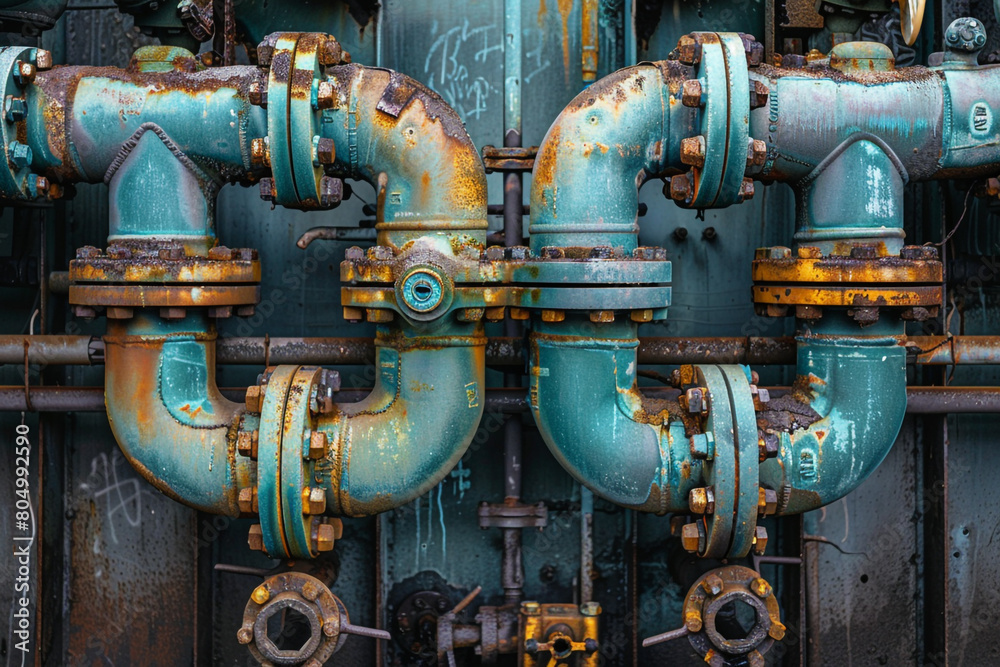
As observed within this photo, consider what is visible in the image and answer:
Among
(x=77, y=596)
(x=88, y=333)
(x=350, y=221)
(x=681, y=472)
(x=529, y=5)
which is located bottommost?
(x=77, y=596)

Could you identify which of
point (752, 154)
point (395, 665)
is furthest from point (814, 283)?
point (395, 665)

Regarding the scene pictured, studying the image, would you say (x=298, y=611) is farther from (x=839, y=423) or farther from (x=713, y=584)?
(x=839, y=423)

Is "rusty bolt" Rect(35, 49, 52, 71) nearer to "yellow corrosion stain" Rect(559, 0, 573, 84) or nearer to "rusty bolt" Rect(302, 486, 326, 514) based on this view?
"rusty bolt" Rect(302, 486, 326, 514)

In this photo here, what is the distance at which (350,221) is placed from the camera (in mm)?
2119

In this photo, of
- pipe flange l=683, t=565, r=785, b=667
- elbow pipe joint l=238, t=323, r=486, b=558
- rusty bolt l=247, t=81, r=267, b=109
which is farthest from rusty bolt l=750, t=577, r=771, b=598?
rusty bolt l=247, t=81, r=267, b=109

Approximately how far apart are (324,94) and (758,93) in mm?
871

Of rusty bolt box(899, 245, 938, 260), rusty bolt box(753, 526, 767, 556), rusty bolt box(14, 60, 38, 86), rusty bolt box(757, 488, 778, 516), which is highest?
rusty bolt box(14, 60, 38, 86)

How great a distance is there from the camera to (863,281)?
5.43 ft

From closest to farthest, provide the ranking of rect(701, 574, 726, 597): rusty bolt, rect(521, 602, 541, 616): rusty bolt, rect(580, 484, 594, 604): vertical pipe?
rect(701, 574, 726, 597): rusty bolt → rect(521, 602, 541, 616): rusty bolt → rect(580, 484, 594, 604): vertical pipe

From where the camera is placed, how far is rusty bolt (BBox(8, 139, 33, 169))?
1691 millimetres

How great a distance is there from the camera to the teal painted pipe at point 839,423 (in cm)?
169

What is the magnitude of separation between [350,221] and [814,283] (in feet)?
3.76

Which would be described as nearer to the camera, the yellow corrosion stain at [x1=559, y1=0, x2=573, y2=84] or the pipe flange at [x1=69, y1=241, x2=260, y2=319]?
the pipe flange at [x1=69, y1=241, x2=260, y2=319]

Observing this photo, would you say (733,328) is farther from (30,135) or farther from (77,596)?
(77,596)
